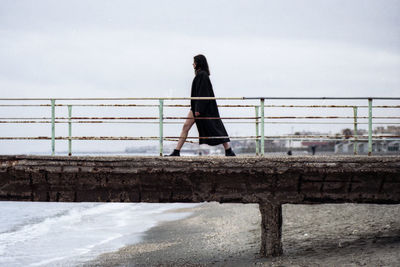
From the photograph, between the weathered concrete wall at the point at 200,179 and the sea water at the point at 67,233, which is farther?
the sea water at the point at 67,233

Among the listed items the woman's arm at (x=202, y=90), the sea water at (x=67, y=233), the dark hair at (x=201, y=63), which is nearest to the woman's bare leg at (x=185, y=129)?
the woman's arm at (x=202, y=90)

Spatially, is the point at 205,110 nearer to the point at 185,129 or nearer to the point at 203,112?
the point at 203,112

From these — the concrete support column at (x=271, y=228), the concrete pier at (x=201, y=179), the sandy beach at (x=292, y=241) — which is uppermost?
the concrete pier at (x=201, y=179)

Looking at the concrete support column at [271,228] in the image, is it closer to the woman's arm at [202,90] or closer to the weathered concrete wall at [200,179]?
the weathered concrete wall at [200,179]

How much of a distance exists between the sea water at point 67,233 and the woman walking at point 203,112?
6893 mm

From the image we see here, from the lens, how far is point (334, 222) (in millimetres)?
13406

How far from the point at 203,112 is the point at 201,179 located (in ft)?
3.60

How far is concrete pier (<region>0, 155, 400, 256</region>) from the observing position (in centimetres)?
752

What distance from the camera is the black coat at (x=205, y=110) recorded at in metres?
7.84

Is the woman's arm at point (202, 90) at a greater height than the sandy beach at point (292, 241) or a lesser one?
greater

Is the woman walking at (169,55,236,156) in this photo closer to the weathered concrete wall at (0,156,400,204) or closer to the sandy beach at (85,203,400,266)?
the weathered concrete wall at (0,156,400,204)

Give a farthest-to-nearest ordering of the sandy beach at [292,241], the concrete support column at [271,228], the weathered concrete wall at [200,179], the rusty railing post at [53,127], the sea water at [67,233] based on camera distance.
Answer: the sea water at [67,233] < the sandy beach at [292,241] < the concrete support column at [271,228] < the rusty railing post at [53,127] < the weathered concrete wall at [200,179]

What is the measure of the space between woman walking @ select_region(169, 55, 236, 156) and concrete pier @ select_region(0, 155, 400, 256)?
495 millimetres

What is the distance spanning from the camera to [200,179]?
7.70 metres
